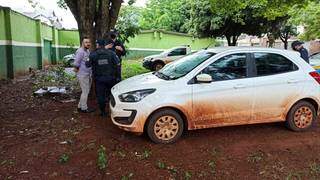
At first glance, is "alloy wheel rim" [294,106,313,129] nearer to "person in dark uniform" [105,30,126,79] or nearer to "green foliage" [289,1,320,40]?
"person in dark uniform" [105,30,126,79]

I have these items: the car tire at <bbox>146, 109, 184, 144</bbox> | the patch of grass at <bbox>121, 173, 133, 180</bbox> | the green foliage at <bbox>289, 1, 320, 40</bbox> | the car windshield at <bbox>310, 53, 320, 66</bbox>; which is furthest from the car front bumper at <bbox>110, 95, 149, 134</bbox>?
the green foliage at <bbox>289, 1, 320, 40</bbox>

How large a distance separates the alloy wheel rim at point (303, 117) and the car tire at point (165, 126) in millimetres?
2316

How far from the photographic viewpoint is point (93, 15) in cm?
942

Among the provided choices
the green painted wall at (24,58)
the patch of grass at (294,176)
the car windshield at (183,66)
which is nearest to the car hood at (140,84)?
the car windshield at (183,66)

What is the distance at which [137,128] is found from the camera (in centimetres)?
613

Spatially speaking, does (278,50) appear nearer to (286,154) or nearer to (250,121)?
(250,121)

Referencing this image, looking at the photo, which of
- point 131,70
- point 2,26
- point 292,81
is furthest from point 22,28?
point 292,81

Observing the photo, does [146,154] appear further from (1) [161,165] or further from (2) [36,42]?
(2) [36,42]

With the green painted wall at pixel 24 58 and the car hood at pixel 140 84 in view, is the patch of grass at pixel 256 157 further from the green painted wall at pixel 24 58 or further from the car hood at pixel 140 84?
the green painted wall at pixel 24 58

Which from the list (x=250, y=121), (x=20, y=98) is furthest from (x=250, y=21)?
(x=250, y=121)

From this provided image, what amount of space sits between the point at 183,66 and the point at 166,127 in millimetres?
1346

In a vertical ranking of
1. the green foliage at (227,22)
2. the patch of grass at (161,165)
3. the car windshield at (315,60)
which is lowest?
the patch of grass at (161,165)

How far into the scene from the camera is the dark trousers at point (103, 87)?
298 inches

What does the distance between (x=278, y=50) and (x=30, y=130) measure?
5.09 m
